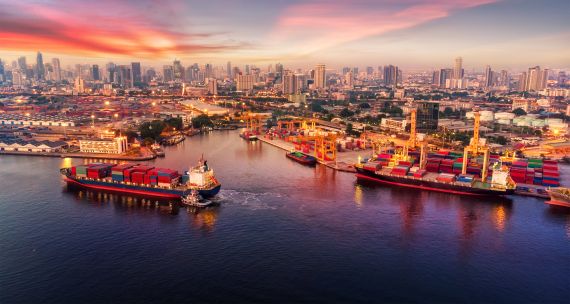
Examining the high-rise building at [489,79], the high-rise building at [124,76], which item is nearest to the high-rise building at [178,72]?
the high-rise building at [124,76]

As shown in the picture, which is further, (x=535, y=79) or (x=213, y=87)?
(x=213, y=87)

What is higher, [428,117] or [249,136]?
[428,117]

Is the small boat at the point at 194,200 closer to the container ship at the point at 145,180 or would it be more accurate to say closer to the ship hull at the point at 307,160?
the container ship at the point at 145,180

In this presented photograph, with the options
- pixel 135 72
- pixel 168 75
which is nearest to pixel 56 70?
pixel 135 72

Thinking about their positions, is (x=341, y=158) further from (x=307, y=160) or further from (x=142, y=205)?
(x=142, y=205)

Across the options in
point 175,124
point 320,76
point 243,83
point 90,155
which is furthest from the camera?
point 320,76

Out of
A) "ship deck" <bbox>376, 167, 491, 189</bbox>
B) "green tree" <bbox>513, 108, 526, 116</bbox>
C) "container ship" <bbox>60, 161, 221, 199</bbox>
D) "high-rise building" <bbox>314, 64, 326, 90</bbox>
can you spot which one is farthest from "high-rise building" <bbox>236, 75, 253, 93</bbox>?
"container ship" <bbox>60, 161, 221, 199</bbox>

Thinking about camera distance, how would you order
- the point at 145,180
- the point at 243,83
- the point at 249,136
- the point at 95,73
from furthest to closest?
the point at 95,73 → the point at 243,83 → the point at 249,136 → the point at 145,180
